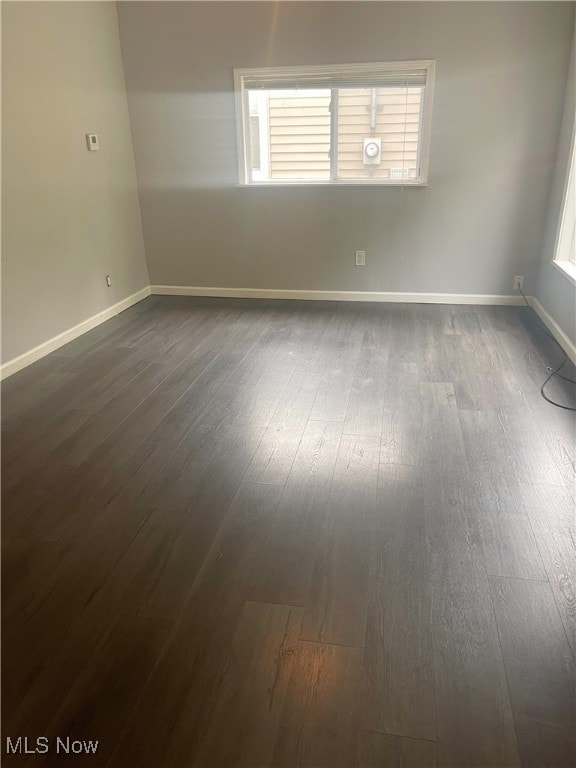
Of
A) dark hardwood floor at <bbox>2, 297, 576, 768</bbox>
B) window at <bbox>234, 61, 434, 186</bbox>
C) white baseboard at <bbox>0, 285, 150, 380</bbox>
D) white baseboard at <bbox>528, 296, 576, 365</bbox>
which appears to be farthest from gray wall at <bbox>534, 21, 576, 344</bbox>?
white baseboard at <bbox>0, 285, 150, 380</bbox>

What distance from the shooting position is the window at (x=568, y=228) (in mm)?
3684

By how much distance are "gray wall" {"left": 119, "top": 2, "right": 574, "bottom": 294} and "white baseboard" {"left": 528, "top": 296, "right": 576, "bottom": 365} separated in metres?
0.26

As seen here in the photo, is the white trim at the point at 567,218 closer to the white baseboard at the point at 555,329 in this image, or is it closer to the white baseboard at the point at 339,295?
the white baseboard at the point at 555,329

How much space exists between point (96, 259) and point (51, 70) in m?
1.31

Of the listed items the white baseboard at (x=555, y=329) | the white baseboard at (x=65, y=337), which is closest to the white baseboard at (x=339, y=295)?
the white baseboard at (x=555, y=329)

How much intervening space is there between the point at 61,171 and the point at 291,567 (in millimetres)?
3316

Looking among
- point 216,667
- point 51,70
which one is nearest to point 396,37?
point 51,70

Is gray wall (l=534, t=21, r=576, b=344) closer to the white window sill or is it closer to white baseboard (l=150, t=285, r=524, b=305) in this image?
the white window sill

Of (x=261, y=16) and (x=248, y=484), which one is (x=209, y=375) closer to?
(x=248, y=484)

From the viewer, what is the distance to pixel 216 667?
4.63ft

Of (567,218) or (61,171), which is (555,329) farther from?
(61,171)

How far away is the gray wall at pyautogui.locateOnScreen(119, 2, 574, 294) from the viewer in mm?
3896

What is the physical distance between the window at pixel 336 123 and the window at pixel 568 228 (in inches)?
42.1

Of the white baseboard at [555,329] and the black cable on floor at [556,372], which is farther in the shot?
the white baseboard at [555,329]
